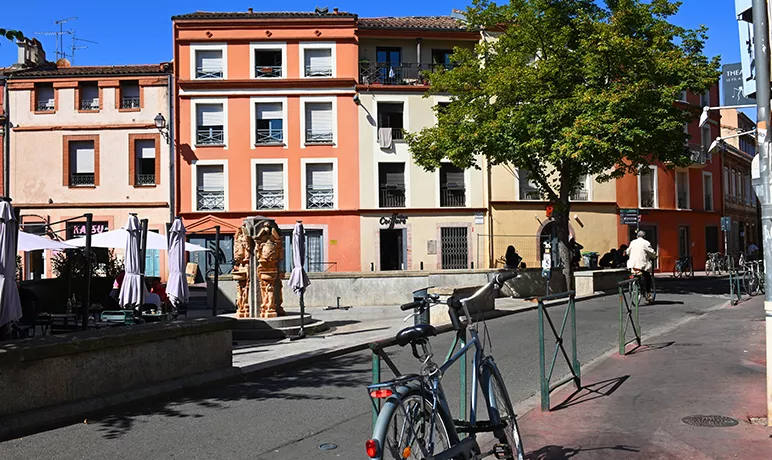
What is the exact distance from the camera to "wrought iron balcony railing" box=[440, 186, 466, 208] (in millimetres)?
34094

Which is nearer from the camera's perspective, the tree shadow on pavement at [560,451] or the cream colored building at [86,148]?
the tree shadow on pavement at [560,451]

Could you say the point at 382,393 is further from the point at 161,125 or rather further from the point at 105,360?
the point at 161,125

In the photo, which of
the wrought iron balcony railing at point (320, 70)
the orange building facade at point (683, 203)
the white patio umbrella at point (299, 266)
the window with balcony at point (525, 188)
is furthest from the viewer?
the orange building facade at point (683, 203)

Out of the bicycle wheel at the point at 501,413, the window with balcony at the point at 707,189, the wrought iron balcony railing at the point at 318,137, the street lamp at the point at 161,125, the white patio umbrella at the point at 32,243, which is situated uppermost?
the street lamp at the point at 161,125

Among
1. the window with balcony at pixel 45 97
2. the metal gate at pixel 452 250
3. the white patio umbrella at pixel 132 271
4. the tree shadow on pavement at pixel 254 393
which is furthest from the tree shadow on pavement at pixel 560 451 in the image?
the window with balcony at pixel 45 97

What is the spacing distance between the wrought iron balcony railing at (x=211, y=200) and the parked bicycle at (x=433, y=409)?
29789 millimetres

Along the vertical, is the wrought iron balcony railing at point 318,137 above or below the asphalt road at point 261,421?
above

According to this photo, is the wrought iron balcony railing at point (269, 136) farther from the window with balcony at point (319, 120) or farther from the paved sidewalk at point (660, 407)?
the paved sidewalk at point (660, 407)

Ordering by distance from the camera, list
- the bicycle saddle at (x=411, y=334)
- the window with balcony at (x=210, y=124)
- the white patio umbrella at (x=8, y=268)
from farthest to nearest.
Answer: the window with balcony at (x=210, y=124), the white patio umbrella at (x=8, y=268), the bicycle saddle at (x=411, y=334)

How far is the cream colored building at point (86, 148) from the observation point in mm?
33000

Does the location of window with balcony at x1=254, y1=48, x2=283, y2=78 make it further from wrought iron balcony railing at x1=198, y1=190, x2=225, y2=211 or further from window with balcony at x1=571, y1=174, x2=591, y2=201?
window with balcony at x1=571, y1=174, x2=591, y2=201

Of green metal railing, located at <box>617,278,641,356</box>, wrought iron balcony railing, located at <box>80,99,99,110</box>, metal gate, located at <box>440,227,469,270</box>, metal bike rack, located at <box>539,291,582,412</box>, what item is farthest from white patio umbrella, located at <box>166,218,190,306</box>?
wrought iron balcony railing, located at <box>80,99,99,110</box>

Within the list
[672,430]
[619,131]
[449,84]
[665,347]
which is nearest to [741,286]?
[619,131]

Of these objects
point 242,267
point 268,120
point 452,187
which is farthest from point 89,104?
point 242,267
